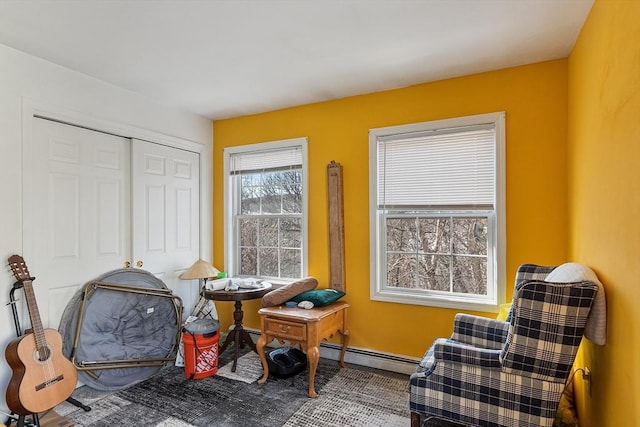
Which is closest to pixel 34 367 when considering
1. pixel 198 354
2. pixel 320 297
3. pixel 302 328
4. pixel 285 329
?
pixel 198 354

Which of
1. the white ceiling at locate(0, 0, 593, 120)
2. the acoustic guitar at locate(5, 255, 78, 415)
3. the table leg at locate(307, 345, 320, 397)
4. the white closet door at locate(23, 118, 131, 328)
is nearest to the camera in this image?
the white ceiling at locate(0, 0, 593, 120)

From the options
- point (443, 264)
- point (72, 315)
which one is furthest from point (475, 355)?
point (72, 315)

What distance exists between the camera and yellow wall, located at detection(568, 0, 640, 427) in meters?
1.33

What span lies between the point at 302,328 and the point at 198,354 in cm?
95

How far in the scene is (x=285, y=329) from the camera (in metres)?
2.78

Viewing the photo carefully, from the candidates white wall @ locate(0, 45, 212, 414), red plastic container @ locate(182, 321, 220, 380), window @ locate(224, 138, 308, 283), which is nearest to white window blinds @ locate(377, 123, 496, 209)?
window @ locate(224, 138, 308, 283)

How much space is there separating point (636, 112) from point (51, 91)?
3500 mm

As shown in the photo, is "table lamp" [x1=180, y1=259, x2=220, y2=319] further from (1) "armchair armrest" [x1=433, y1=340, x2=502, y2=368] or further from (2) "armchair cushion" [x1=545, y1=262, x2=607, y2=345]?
(2) "armchair cushion" [x1=545, y1=262, x2=607, y2=345]

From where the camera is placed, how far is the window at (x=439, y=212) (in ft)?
9.05

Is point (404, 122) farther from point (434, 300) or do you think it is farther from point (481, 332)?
point (481, 332)

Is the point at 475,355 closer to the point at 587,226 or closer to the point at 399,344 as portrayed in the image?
the point at 587,226

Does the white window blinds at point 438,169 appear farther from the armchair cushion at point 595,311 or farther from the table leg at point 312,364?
the table leg at point 312,364

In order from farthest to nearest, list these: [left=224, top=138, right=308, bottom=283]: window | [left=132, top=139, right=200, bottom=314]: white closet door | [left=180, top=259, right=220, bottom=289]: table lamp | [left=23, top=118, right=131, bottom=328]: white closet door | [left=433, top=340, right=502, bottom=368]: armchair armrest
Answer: [left=224, top=138, right=308, bottom=283]: window
[left=180, top=259, right=220, bottom=289]: table lamp
[left=132, top=139, right=200, bottom=314]: white closet door
[left=23, top=118, right=131, bottom=328]: white closet door
[left=433, top=340, right=502, bottom=368]: armchair armrest

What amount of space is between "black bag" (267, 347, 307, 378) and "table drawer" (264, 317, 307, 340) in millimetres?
308
